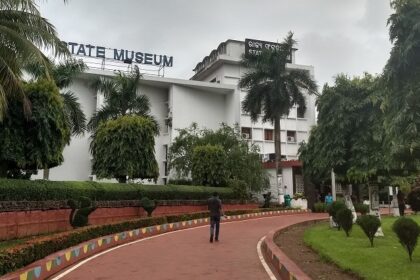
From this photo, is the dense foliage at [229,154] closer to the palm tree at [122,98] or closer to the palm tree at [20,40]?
the palm tree at [122,98]

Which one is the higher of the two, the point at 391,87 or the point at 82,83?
the point at 82,83

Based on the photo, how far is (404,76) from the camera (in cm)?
1026

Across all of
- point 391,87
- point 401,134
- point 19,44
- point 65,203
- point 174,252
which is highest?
point 19,44

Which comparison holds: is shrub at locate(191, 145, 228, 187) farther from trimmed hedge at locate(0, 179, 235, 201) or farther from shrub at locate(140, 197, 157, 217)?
shrub at locate(140, 197, 157, 217)

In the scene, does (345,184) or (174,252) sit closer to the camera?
(174,252)

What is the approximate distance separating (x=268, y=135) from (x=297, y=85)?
1902cm

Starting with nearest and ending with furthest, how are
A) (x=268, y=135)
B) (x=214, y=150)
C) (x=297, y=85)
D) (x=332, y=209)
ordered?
1. (x=332, y=209)
2. (x=214, y=150)
3. (x=297, y=85)
4. (x=268, y=135)

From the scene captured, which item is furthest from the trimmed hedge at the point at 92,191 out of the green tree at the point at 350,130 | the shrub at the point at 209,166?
the green tree at the point at 350,130

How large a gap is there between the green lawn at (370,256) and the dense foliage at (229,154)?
23.8 metres

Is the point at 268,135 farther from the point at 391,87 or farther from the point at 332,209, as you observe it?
the point at 391,87

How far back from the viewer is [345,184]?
72.4 ft

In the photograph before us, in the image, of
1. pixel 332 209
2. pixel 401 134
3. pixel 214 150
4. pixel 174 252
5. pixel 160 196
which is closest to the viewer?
pixel 401 134

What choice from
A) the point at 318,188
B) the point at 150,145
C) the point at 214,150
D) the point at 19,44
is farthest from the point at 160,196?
the point at 318,188

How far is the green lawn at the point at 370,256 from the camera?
9220 millimetres
